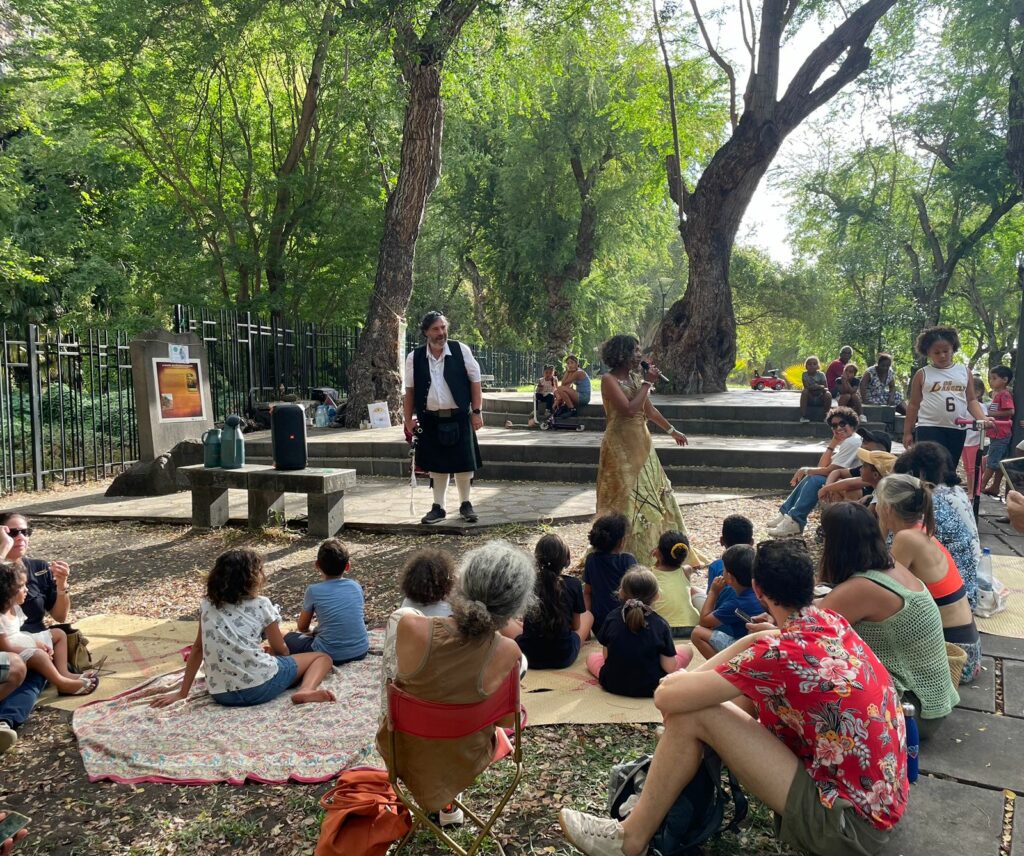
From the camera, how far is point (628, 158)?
82.8 ft

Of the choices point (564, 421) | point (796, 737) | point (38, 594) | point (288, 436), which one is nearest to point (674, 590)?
point (796, 737)

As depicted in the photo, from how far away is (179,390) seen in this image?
10078 mm

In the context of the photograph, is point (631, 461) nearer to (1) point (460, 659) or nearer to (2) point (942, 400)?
(2) point (942, 400)

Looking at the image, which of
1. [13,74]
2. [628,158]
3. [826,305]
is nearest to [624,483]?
[13,74]

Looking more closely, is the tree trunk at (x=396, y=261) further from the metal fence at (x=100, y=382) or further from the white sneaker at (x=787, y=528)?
the white sneaker at (x=787, y=528)

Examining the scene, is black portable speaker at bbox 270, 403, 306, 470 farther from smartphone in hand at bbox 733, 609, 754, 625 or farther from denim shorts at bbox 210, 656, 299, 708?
smartphone in hand at bbox 733, 609, 754, 625

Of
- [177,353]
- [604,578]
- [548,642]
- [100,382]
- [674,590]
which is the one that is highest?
[177,353]

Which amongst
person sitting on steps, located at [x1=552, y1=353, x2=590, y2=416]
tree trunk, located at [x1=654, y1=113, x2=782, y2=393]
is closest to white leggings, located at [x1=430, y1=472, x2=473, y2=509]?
person sitting on steps, located at [x1=552, y1=353, x2=590, y2=416]

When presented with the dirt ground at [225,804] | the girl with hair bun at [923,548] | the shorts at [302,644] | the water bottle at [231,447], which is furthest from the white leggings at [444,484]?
the girl with hair bun at [923,548]

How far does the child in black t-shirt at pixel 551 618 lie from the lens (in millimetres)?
3910

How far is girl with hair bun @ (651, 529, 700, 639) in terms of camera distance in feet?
14.4

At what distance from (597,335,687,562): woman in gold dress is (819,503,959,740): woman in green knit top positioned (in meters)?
2.56

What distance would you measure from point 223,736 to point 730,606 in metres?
2.43

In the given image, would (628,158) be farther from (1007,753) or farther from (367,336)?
(1007,753)
